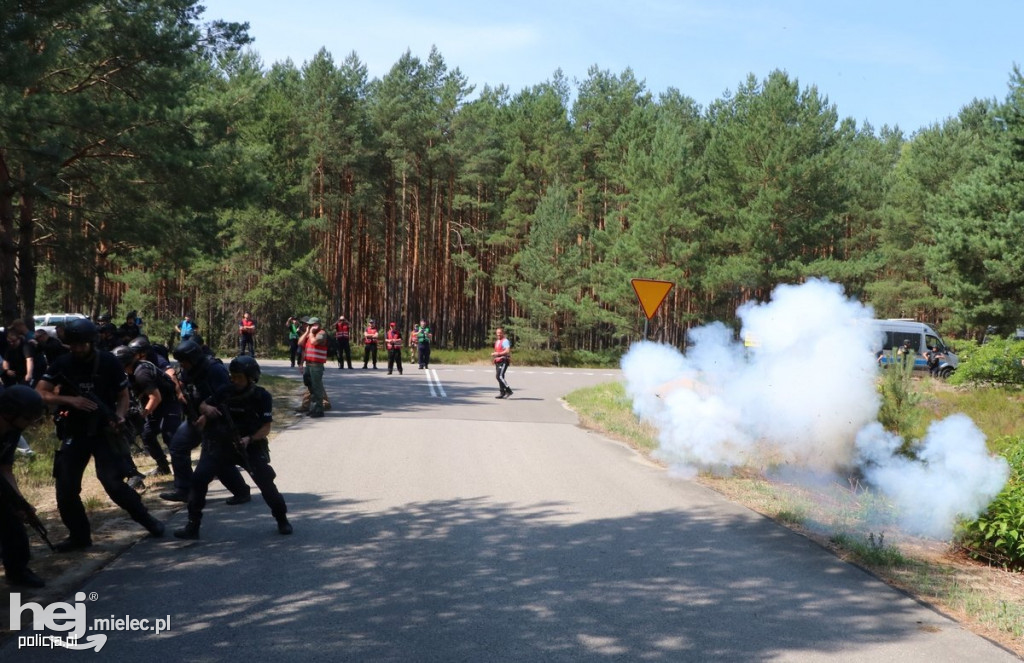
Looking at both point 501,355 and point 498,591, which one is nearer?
point 498,591

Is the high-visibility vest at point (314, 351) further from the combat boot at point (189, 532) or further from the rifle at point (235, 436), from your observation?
the combat boot at point (189, 532)

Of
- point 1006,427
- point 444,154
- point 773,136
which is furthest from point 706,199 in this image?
point 1006,427

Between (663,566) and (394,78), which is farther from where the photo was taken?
(394,78)

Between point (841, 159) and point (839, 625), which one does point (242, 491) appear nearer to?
point (839, 625)

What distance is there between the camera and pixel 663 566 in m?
6.78

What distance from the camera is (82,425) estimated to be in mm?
6832

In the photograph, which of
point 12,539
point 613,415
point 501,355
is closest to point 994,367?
point 613,415

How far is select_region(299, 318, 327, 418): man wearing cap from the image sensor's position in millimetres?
16016

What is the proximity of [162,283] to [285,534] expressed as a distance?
43695 mm

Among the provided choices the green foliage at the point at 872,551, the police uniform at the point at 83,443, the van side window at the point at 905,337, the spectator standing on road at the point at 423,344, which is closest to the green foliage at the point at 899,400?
the green foliage at the point at 872,551

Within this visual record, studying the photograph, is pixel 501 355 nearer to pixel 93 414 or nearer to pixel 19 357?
pixel 19 357

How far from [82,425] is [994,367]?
2146 cm

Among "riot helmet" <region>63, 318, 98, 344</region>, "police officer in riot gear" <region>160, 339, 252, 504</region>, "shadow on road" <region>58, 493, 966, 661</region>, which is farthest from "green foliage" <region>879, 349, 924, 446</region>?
"riot helmet" <region>63, 318, 98, 344</region>

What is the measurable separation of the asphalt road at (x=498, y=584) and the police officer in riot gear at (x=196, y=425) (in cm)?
33
